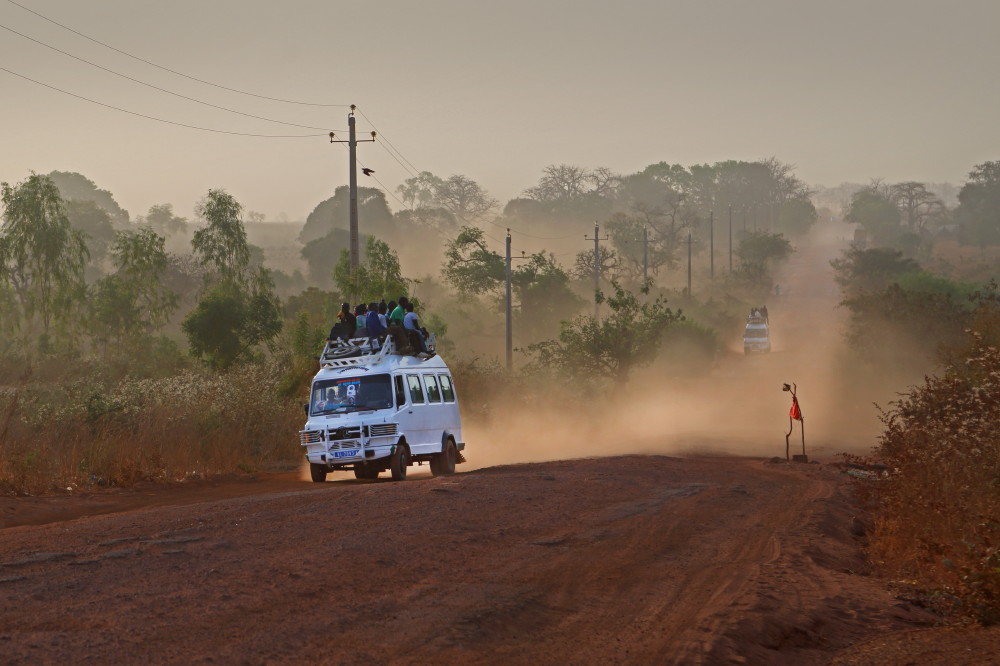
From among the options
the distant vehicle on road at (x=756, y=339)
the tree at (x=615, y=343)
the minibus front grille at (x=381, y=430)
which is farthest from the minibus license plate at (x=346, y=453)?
the distant vehicle on road at (x=756, y=339)

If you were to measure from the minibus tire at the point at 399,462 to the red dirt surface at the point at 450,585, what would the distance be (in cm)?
438

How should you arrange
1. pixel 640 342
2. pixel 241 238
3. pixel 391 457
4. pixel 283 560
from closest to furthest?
pixel 283 560 → pixel 391 457 → pixel 640 342 → pixel 241 238

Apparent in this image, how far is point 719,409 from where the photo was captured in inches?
2047

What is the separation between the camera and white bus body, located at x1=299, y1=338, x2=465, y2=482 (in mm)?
19859

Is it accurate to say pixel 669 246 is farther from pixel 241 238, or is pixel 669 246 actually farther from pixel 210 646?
pixel 210 646

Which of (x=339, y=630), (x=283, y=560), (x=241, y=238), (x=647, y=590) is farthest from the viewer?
(x=241, y=238)

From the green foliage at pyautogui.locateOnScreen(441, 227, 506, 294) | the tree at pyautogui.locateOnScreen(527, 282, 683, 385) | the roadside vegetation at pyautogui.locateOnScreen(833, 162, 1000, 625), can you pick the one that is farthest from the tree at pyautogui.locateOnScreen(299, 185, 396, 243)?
the roadside vegetation at pyautogui.locateOnScreen(833, 162, 1000, 625)

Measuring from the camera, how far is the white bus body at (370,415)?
65.2 ft

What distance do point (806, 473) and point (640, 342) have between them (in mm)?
26026

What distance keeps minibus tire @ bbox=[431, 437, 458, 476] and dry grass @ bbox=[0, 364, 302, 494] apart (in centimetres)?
482

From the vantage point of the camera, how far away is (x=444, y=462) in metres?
22.0

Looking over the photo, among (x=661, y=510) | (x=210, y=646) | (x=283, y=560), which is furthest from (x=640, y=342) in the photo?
(x=210, y=646)

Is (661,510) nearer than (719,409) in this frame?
Yes

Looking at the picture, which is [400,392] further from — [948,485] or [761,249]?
[761,249]
